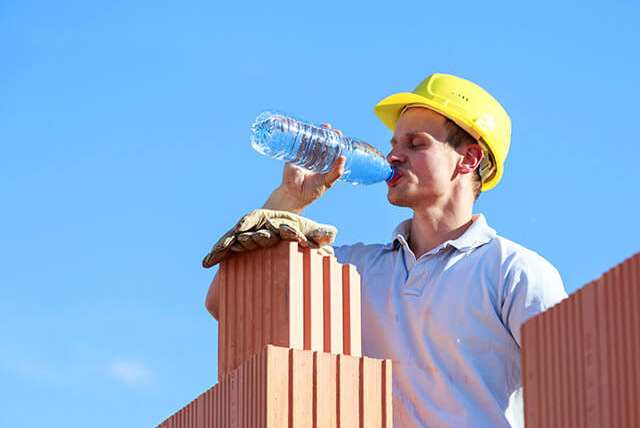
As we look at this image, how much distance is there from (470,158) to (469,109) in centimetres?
34

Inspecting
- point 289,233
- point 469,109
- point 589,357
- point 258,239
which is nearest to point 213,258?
point 258,239

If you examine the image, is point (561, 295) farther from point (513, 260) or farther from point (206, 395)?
point (206, 395)

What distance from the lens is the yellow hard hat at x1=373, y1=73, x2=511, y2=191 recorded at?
934cm

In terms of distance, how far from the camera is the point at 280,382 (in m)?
6.96

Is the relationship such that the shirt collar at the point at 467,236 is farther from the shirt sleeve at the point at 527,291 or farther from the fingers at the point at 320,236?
the fingers at the point at 320,236

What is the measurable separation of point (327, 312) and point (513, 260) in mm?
1448

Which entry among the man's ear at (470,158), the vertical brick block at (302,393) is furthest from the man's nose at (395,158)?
A: the vertical brick block at (302,393)

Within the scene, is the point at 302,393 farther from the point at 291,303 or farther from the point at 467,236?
the point at 467,236

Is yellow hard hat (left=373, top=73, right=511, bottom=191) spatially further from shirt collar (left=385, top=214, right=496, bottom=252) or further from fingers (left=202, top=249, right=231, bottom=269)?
fingers (left=202, top=249, right=231, bottom=269)

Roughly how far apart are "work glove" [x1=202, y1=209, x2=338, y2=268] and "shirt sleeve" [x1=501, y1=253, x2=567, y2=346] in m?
1.26

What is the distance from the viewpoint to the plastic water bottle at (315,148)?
852 cm

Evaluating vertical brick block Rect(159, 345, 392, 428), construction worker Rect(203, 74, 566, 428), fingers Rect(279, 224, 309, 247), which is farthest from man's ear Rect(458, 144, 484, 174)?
vertical brick block Rect(159, 345, 392, 428)

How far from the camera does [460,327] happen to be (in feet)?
27.6

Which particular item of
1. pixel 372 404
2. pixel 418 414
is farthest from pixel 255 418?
pixel 418 414
